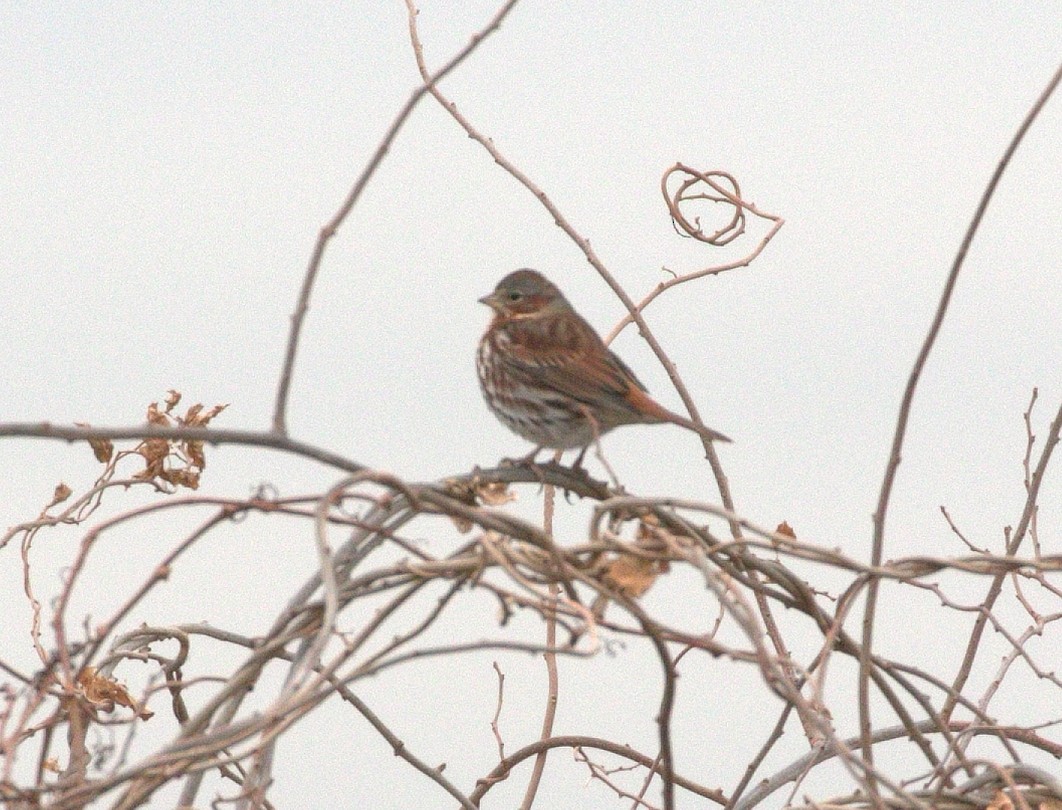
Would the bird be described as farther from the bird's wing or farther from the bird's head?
the bird's head

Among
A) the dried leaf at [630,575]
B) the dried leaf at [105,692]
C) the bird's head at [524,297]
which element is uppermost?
the bird's head at [524,297]

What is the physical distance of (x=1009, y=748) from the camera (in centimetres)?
351

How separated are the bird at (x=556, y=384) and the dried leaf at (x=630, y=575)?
224cm

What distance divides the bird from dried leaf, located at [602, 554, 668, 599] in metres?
2.24

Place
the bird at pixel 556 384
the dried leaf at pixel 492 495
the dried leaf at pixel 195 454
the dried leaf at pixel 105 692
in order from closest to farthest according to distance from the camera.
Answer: the dried leaf at pixel 492 495
the dried leaf at pixel 105 692
the dried leaf at pixel 195 454
the bird at pixel 556 384

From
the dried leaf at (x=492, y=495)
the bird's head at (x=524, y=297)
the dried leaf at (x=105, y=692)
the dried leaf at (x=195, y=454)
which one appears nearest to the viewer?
the dried leaf at (x=492, y=495)

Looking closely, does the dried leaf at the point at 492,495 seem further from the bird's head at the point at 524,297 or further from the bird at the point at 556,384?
the bird's head at the point at 524,297

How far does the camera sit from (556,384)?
5.73 meters

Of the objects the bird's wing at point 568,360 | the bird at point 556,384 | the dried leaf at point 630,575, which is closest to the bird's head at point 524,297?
the bird at point 556,384

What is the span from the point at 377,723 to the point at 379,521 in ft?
3.18

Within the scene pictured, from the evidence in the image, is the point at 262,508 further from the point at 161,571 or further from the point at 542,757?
the point at 542,757

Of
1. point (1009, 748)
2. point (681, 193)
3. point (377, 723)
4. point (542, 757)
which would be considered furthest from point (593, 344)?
point (1009, 748)

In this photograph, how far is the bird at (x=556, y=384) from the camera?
559cm

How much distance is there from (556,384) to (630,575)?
289 centimetres
